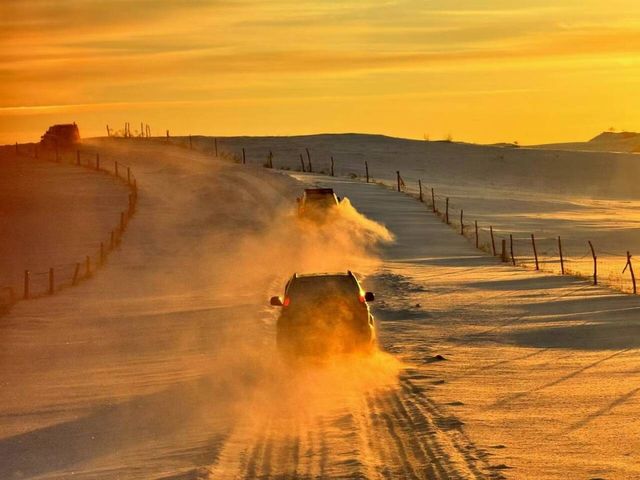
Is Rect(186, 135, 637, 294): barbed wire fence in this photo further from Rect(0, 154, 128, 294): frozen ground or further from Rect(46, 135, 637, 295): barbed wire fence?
Rect(0, 154, 128, 294): frozen ground

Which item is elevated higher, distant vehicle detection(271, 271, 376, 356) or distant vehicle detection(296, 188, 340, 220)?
distant vehicle detection(296, 188, 340, 220)

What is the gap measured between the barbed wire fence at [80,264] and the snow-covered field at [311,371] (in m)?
0.74

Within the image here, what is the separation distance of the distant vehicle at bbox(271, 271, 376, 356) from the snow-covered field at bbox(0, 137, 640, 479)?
386mm

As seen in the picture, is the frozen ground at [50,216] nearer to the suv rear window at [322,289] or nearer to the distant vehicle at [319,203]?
the distant vehicle at [319,203]

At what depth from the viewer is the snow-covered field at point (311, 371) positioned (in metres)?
14.5

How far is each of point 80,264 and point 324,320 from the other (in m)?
28.2

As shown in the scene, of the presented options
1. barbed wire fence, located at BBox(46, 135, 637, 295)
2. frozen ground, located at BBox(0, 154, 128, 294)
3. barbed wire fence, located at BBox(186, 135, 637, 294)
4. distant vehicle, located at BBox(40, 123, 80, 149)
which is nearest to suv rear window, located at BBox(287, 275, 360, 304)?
barbed wire fence, located at BBox(186, 135, 637, 294)

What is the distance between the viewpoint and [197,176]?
3137 inches

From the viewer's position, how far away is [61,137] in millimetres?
102250

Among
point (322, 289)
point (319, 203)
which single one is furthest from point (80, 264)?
point (322, 289)

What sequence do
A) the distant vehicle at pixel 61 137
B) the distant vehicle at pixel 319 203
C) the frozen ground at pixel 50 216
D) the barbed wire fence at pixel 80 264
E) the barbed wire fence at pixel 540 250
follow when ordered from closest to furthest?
the barbed wire fence at pixel 80 264 < the barbed wire fence at pixel 540 250 < the frozen ground at pixel 50 216 < the distant vehicle at pixel 319 203 < the distant vehicle at pixel 61 137

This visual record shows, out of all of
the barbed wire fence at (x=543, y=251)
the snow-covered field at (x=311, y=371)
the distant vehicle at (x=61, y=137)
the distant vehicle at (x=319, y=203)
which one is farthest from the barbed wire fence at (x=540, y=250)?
the distant vehicle at (x=61, y=137)

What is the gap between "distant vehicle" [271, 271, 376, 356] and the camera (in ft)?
71.2

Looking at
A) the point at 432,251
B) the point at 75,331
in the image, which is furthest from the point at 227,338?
the point at 432,251
